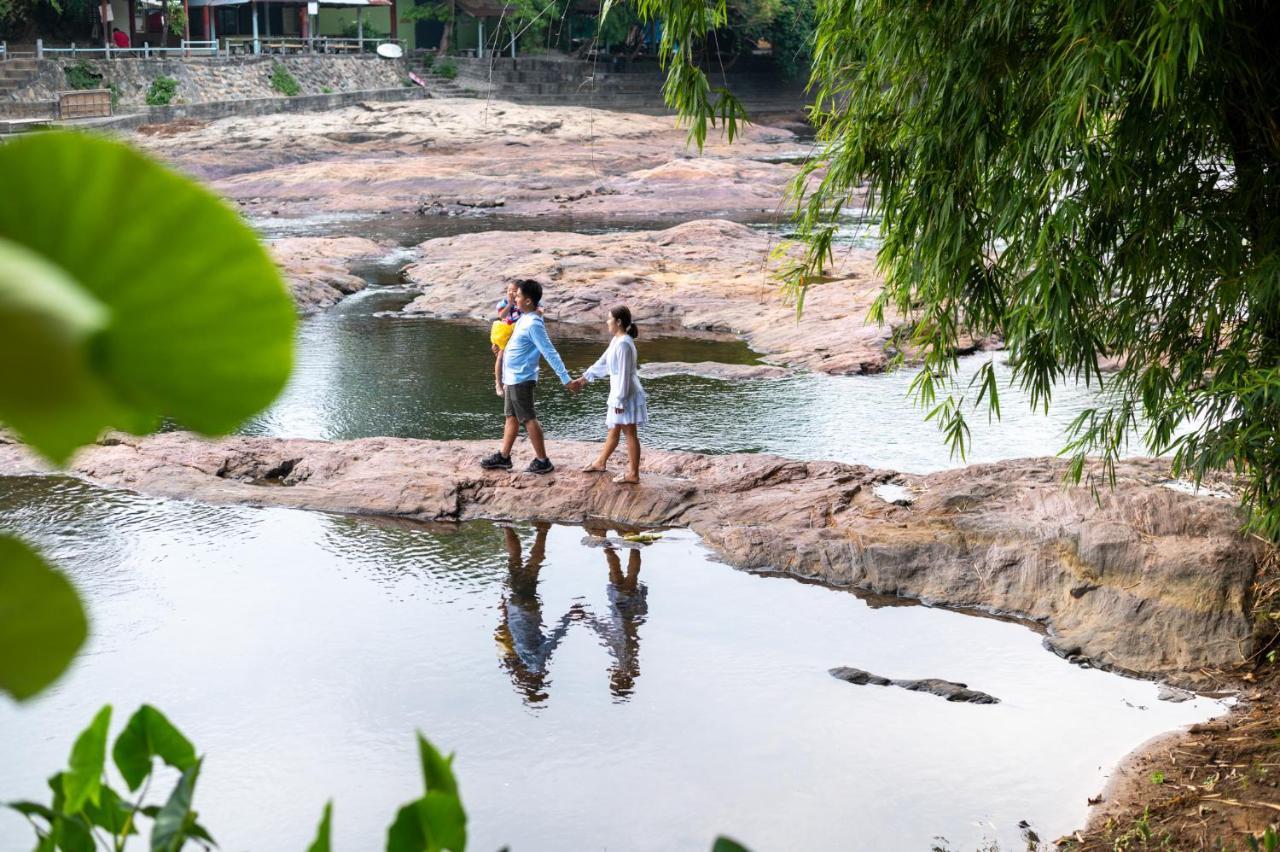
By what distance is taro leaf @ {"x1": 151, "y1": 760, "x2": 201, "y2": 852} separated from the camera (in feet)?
2.50

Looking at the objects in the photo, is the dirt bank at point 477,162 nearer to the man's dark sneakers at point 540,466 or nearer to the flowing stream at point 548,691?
the man's dark sneakers at point 540,466

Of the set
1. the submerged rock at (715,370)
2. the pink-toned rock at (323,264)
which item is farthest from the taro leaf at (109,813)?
the pink-toned rock at (323,264)

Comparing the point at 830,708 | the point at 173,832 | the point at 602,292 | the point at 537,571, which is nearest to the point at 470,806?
the point at 830,708

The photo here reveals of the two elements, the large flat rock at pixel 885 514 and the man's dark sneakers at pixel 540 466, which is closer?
the large flat rock at pixel 885 514

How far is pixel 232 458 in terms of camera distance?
9.29 m

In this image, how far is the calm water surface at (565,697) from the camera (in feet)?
15.9

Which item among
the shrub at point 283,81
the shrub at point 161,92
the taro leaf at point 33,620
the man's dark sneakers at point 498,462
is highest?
the shrub at point 283,81

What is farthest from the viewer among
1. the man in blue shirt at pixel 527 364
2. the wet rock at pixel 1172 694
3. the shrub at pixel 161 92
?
the shrub at pixel 161 92

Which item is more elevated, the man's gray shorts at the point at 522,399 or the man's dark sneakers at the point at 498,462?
the man's gray shorts at the point at 522,399

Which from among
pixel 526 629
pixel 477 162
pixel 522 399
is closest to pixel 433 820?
pixel 526 629

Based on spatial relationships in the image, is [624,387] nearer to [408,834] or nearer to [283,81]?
[408,834]

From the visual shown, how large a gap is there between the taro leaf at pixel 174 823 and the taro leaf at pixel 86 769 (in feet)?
0.57

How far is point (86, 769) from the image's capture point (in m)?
0.96

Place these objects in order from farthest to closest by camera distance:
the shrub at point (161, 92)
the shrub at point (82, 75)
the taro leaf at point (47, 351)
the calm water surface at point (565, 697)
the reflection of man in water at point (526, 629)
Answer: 1. the shrub at point (161, 92)
2. the shrub at point (82, 75)
3. the reflection of man in water at point (526, 629)
4. the calm water surface at point (565, 697)
5. the taro leaf at point (47, 351)
